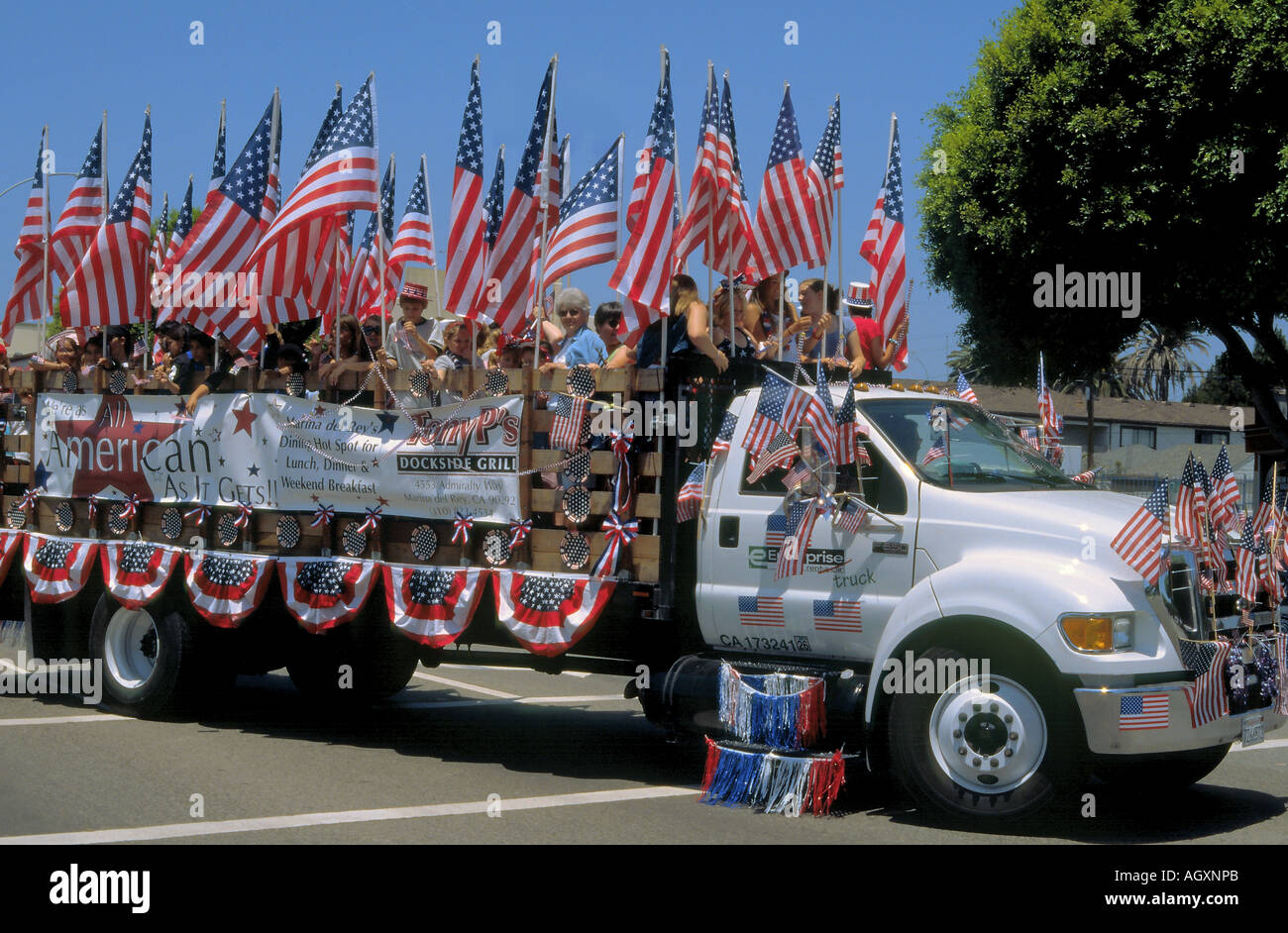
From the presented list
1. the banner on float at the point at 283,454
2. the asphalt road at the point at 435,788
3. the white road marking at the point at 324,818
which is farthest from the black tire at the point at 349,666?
the white road marking at the point at 324,818

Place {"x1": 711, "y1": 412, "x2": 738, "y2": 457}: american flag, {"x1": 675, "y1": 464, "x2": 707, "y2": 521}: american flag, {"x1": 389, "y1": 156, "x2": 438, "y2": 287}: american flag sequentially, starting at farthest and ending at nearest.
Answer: {"x1": 389, "y1": 156, "x2": 438, "y2": 287}: american flag < {"x1": 711, "y1": 412, "x2": 738, "y2": 457}: american flag < {"x1": 675, "y1": 464, "x2": 707, "y2": 521}: american flag

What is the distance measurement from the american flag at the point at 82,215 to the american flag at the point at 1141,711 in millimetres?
10578

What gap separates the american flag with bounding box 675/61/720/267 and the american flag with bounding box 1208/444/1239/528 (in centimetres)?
329

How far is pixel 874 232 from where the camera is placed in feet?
34.4

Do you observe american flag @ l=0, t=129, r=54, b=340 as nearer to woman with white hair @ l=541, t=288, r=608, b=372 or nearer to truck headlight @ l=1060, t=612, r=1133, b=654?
woman with white hair @ l=541, t=288, r=608, b=372

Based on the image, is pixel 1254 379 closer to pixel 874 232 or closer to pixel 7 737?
pixel 874 232

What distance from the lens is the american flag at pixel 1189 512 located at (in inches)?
278

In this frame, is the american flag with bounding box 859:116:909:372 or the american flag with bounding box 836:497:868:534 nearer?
the american flag with bounding box 836:497:868:534

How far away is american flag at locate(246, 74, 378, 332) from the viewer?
10523 mm

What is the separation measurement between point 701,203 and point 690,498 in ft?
7.15
